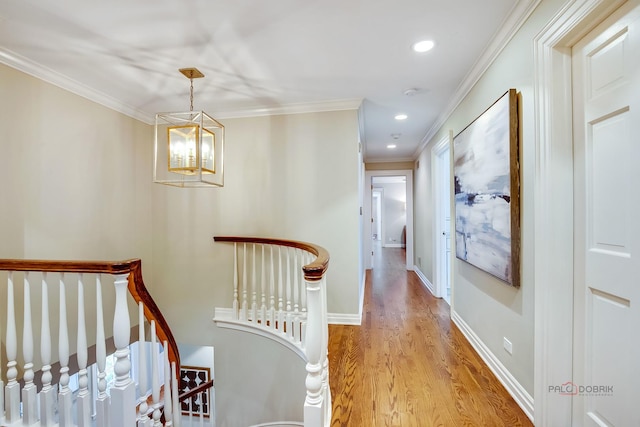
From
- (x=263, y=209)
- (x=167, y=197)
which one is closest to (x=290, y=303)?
(x=263, y=209)

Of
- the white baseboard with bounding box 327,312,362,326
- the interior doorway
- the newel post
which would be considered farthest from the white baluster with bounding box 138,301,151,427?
→ the interior doorway

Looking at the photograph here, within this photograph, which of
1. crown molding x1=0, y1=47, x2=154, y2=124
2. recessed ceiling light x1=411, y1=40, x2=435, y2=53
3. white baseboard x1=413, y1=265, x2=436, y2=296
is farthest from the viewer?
white baseboard x1=413, y1=265, x2=436, y2=296

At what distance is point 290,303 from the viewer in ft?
8.31

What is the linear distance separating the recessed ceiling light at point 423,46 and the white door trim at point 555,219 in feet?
2.29

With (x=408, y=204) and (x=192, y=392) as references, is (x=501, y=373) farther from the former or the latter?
(x=408, y=204)

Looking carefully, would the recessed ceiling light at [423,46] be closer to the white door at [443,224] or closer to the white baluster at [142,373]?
the white door at [443,224]

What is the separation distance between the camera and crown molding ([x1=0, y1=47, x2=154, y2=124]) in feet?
6.77

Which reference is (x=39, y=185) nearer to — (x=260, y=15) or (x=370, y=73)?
(x=260, y=15)

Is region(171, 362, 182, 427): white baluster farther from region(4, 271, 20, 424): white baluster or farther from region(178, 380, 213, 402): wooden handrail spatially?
region(4, 271, 20, 424): white baluster

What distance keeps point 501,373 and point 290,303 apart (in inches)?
65.6

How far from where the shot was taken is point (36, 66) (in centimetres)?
220

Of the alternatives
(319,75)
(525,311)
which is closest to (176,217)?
(319,75)

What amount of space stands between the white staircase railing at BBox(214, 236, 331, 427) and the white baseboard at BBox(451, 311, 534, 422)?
1.13m

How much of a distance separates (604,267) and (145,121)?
426 cm
